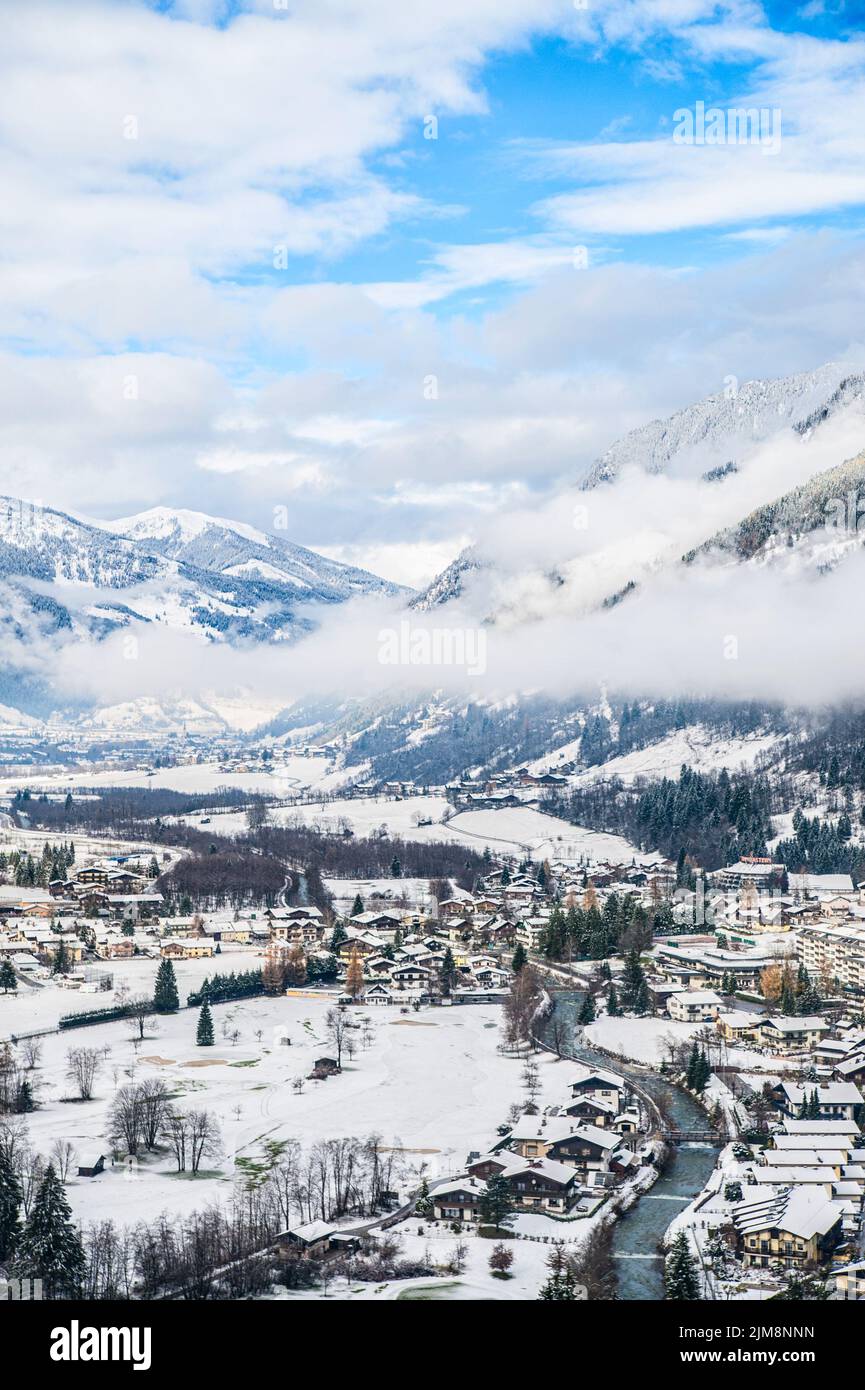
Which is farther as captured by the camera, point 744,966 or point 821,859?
point 821,859

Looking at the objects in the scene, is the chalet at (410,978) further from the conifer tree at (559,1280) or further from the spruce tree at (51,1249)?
the spruce tree at (51,1249)

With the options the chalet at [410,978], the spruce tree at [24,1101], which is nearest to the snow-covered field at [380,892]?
the chalet at [410,978]

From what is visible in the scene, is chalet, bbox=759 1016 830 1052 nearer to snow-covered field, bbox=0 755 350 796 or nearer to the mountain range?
the mountain range

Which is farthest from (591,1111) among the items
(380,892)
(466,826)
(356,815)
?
(356,815)

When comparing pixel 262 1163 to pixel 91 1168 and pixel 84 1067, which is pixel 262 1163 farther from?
pixel 84 1067

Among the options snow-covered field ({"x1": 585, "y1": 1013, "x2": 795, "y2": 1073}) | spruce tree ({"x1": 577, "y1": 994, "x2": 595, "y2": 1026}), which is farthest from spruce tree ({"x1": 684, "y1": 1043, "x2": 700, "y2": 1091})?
spruce tree ({"x1": 577, "y1": 994, "x2": 595, "y2": 1026})

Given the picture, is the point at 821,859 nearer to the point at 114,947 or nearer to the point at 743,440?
the point at 114,947
